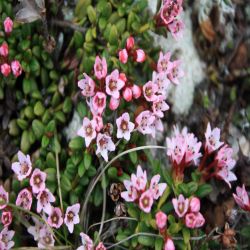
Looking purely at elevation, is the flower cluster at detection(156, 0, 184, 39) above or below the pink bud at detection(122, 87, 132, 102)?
above

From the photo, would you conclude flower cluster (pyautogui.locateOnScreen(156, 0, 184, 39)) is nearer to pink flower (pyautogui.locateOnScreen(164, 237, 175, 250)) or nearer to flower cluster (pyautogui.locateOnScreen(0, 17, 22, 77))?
flower cluster (pyautogui.locateOnScreen(0, 17, 22, 77))

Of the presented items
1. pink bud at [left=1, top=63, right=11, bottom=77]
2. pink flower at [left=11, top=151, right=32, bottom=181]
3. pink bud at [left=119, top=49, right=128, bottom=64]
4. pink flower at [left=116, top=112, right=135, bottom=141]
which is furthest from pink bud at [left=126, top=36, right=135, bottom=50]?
pink flower at [left=11, top=151, right=32, bottom=181]

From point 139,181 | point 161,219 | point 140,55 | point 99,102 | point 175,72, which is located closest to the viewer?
point 161,219

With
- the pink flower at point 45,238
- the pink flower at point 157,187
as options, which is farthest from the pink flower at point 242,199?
the pink flower at point 45,238

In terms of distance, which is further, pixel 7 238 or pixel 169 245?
pixel 7 238

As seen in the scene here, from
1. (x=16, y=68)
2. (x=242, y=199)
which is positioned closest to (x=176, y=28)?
(x=16, y=68)

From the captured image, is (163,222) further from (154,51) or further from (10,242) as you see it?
(154,51)

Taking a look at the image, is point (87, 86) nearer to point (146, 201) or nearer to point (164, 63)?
point (164, 63)
